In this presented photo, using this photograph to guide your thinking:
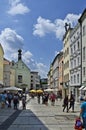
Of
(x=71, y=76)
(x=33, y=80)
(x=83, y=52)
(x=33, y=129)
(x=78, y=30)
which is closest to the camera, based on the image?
(x=33, y=129)

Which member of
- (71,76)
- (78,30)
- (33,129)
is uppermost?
(78,30)

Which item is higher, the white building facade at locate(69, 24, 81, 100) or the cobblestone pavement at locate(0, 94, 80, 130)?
the white building facade at locate(69, 24, 81, 100)

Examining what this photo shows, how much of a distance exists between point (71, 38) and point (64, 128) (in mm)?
51451

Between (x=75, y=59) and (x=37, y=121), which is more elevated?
(x=75, y=59)

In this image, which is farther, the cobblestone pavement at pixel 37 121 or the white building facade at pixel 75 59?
the white building facade at pixel 75 59

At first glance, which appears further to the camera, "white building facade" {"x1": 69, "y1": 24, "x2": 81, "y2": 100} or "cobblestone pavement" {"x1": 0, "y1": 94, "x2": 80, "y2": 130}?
"white building facade" {"x1": 69, "y1": 24, "x2": 81, "y2": 100}

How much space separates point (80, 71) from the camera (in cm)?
5838

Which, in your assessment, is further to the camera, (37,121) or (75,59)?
(75,59)

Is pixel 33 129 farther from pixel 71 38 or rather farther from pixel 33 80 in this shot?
pixel 33 80

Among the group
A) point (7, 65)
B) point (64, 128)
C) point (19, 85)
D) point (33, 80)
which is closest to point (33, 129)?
point (64, 128)

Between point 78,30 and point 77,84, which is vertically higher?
point 78,30

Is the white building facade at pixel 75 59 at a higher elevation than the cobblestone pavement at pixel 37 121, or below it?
higher

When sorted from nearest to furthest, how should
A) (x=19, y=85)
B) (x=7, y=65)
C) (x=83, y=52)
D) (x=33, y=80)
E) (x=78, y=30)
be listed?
(x=83, y=52)
(x=78, y=30)
(x=7, y=65)
(x=19, y=85)
(x=33, y=80)

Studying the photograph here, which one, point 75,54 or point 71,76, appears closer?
point 75,54
